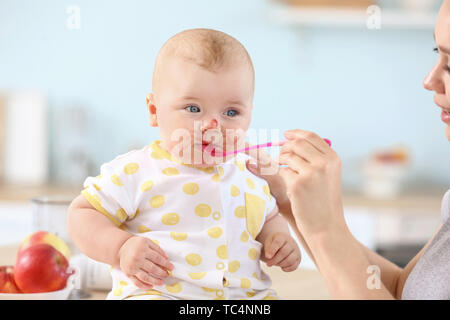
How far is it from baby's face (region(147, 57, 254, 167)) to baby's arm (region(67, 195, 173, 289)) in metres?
0.11

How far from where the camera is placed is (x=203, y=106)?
59 centimetres

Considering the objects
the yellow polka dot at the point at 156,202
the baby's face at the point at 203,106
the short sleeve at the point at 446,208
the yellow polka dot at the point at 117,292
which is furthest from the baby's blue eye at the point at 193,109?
the short sleeve at the point at 446,208

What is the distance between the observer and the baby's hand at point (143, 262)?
1.90 feet

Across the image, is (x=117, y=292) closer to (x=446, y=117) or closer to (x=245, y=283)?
(x=245, y=283)

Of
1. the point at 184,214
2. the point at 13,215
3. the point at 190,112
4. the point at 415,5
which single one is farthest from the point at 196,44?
the point at 415,5

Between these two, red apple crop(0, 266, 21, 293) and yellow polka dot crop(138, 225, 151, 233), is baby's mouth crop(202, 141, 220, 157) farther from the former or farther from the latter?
red apple crop(0, 266, 21, 293)

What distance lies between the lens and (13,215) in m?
1.42

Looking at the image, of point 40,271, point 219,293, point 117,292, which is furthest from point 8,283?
point 219,293

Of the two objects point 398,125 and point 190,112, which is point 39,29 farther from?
point 398,125

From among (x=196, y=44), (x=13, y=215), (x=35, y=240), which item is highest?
(x=196, y=44)

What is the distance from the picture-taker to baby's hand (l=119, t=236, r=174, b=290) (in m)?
0.58

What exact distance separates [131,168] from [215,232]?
4.4 inches

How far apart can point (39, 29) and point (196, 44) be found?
22 centimetres

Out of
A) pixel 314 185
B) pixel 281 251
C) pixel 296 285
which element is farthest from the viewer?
pixel 296 285
